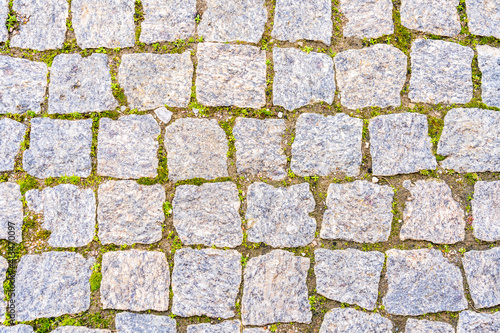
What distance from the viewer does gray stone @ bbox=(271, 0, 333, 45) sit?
2.82 m

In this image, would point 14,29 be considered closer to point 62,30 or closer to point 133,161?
point 62,30

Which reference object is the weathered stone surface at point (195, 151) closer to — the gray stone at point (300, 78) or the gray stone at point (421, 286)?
the gray stone at point (300, 78)

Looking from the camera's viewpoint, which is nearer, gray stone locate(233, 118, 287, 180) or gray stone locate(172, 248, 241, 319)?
Result: gray stone locate(172, 248, 241, 319)

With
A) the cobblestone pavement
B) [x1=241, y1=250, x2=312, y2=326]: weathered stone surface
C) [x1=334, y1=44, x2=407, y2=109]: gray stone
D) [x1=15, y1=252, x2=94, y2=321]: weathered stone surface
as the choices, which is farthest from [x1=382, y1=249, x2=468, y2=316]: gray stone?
[x1=15, y1=252, x2=94, y2=321]: weathered stone surface

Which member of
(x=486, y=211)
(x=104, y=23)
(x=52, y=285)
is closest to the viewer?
(x=52, y=285)

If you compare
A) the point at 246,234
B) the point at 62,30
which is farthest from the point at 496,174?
the point at 62,30

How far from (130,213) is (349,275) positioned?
5.50ft

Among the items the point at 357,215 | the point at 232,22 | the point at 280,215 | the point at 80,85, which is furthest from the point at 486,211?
the point at 80,85

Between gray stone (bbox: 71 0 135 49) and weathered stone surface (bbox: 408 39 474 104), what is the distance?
224 centimetres

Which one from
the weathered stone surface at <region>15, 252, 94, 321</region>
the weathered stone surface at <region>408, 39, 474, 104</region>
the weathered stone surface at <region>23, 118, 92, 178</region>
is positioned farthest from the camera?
the weathered stone surface at <region>408, 39, 474, 104</region>

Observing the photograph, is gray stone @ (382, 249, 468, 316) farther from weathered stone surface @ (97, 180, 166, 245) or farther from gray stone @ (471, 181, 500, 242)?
weathered stone surface @ (97, 180, 166, 245)

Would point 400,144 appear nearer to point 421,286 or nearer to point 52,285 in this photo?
point 421,286

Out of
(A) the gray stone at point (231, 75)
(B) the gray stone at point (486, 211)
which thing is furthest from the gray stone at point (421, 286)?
(A) the gray stone at point (231, 75)

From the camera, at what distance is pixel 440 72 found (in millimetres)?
2807
